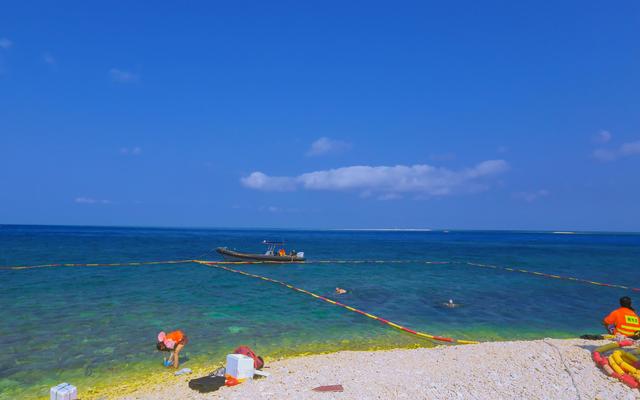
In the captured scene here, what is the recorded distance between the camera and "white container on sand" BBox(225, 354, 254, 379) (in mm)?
9570

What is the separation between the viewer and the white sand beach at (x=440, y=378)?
8594mm

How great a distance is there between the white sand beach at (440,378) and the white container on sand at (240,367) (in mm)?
284

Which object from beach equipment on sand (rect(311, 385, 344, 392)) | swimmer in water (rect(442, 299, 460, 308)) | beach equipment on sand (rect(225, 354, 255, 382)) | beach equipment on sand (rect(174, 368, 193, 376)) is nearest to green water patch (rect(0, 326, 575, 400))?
beach equipment on sand (rect(174, 368, 193, 376))

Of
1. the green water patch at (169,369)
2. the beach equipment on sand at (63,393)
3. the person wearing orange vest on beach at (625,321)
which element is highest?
the person wearing orange vest on beach at (625,321)

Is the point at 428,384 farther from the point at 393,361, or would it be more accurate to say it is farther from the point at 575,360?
the point at 575,360

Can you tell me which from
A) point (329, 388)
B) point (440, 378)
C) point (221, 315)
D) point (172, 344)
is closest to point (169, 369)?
point (172, 344)

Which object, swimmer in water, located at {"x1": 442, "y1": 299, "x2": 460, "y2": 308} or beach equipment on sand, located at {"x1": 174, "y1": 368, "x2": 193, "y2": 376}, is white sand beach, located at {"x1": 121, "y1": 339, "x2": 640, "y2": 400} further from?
swimmer in water, located at {"x1": 442, "y1": 299, "x2": 460, "y2": 308}

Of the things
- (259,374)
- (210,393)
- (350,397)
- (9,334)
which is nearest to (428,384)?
(350,397)

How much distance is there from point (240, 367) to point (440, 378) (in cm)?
509

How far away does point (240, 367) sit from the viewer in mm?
9578

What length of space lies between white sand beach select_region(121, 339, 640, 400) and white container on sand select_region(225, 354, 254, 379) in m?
0.28

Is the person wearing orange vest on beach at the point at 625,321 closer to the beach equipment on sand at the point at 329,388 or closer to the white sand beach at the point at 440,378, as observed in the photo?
the white sand beach at the point at 440,378

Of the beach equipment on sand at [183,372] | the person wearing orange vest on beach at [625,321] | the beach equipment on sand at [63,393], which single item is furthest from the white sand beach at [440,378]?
the beach equipment on sand at [63,393]

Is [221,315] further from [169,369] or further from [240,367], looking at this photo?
[240,367]
